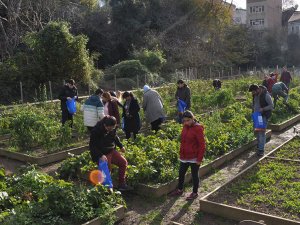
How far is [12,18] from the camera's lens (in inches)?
910

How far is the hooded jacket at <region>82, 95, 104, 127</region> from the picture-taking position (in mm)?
8516

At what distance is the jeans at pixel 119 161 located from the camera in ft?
21.7

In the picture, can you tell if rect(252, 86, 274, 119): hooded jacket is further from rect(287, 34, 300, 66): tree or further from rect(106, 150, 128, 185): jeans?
rect(287, 34, 300, 66): tree

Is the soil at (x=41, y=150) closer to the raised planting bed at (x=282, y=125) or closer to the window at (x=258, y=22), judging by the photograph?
the raised planting bed at (x=282, y=125)

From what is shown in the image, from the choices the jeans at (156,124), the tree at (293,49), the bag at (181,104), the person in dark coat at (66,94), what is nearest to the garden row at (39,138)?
the person in dark coat at (66,94)

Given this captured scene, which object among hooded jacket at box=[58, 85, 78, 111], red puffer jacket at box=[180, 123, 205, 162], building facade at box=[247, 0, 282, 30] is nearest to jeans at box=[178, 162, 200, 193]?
red puffer jacket at box=[180, 123, 205, 162]

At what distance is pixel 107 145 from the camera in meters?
6.44

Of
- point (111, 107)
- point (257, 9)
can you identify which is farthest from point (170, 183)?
point (257, 9)

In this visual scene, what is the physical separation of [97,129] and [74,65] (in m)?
14.3

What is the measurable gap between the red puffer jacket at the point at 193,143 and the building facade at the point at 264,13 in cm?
5734

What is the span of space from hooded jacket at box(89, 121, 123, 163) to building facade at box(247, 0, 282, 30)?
2278 inches

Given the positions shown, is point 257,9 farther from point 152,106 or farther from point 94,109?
point 94,109

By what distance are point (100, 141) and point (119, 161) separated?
0.66 meters

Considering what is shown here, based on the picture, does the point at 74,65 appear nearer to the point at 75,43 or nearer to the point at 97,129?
the point at 75,43
